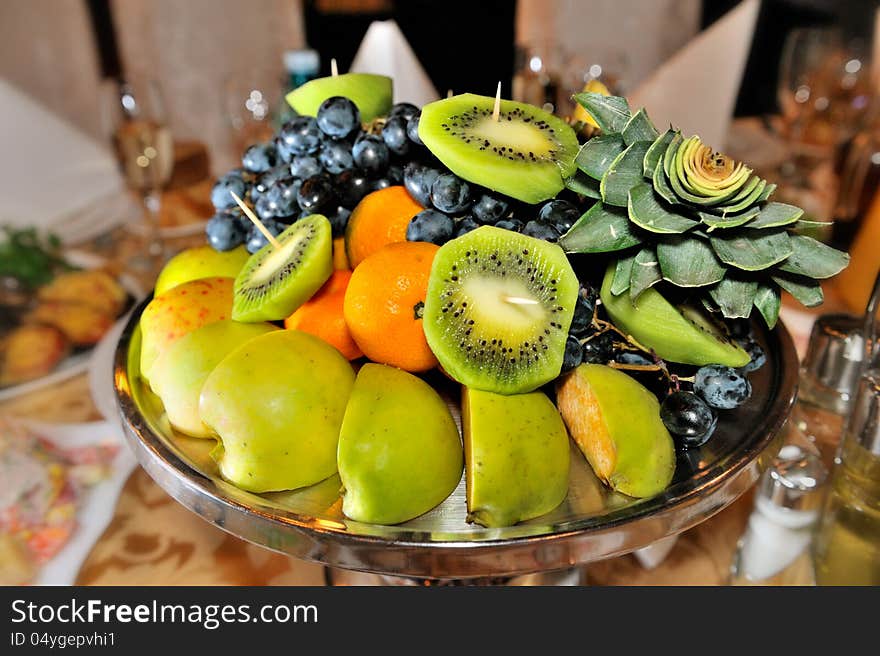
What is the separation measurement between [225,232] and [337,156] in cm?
13

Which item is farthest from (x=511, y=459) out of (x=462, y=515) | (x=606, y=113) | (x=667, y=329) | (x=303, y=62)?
(x=303, y=62)

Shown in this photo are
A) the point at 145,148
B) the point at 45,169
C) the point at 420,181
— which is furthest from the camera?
the point at 45,169

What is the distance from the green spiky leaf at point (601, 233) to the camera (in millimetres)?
498

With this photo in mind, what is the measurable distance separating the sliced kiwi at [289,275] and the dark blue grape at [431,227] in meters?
Result: 0.06

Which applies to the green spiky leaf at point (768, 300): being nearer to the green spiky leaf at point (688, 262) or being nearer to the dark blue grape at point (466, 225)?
the green spiky leaf at point (688, 262)

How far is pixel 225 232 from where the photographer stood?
2.16 ft

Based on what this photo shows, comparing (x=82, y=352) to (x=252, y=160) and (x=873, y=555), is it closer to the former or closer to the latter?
(x=252, y=160)

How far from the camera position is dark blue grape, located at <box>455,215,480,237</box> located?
55cm

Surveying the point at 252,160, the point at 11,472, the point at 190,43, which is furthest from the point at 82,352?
the point at 190,43

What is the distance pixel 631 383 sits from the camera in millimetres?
516

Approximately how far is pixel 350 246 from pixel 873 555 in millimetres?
518

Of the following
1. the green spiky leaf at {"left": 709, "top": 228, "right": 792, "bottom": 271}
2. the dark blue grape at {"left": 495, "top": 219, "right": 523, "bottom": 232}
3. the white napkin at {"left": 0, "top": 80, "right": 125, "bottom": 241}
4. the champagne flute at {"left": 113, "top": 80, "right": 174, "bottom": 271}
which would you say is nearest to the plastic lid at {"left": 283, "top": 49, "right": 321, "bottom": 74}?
the champagne flute at {"left": 113, "top": 80, "right": 174, "bottom": 271}

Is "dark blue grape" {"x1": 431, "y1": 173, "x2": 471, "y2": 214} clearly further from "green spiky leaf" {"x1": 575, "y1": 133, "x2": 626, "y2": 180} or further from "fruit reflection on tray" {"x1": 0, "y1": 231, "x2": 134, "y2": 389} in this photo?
"fruit reflection on tray" {"x1": 0, "y1": 231, "x2": 134, "y2": 389}

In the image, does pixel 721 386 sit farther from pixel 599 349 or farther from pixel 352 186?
pixel 352 186
